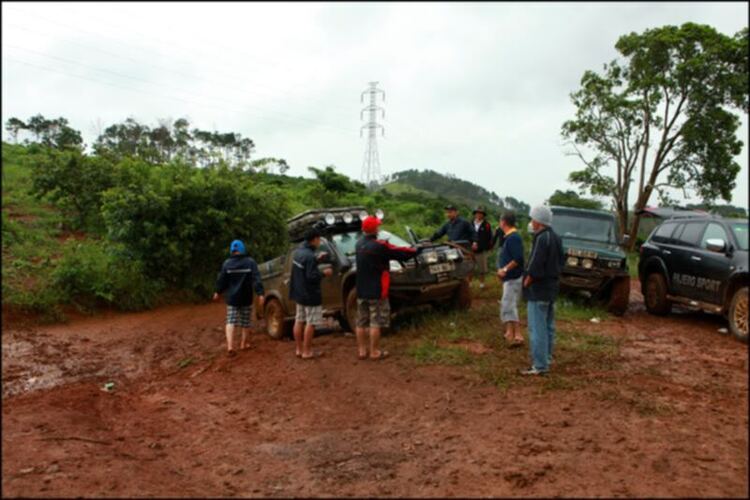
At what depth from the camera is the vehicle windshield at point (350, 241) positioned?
9.26m

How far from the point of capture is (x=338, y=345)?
8.77m

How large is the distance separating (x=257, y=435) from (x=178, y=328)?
22.2 feet

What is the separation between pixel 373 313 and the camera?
7598 millimetres

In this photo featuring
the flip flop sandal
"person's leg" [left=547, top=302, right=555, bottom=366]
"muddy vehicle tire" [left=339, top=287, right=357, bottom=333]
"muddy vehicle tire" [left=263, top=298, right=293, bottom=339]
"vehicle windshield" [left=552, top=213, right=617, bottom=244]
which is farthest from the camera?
"vehicle windshield" [left=552, top=213, right=617, bottom=244]

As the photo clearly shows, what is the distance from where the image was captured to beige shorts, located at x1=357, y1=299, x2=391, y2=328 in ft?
25.0

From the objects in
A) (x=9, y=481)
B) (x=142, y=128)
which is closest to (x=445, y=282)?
(x=9, y=481)

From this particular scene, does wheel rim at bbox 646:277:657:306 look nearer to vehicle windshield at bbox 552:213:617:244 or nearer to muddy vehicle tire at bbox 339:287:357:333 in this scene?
vehicle windshield at bbox 552:213:617:244

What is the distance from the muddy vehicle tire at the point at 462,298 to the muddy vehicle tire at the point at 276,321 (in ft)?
9.89

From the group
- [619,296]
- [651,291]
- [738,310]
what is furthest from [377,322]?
[651,291]

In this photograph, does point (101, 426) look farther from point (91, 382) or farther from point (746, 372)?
point (746, 372)

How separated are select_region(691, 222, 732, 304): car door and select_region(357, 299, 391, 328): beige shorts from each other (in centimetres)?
378

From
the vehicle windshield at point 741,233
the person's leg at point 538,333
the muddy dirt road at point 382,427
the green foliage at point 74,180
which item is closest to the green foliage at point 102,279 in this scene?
the green foliage at point 74,180

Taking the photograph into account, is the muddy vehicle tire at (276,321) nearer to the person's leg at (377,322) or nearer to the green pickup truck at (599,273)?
the person's leg at (377,322)

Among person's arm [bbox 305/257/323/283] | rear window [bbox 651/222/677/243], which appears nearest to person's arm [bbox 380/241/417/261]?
person's arm [bbox 305/257/323/283]
